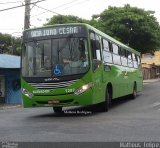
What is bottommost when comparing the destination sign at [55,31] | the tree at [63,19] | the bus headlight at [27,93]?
the bus headlight at [27,93]

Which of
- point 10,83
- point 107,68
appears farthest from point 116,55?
point 10,83

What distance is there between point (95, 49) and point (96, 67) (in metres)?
0.67

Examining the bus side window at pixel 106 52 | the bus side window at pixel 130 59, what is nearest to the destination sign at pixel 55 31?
the bus side window at pixel 106 52

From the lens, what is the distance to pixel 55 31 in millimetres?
15992

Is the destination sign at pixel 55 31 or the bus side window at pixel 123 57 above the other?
the destination sign at pixel 55 31

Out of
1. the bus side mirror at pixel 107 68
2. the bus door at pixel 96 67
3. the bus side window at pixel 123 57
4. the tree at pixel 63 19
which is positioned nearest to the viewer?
the bus door at pixel 96 67

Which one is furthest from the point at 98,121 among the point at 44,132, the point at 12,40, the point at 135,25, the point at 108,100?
the point at 12,40

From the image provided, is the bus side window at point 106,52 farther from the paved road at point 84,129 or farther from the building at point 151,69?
the building at point 151,69

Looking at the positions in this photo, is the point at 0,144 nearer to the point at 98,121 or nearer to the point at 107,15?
the point at 98,121

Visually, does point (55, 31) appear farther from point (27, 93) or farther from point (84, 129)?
point (84, 129)

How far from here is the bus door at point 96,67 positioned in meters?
15.8

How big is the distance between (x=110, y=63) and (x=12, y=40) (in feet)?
160

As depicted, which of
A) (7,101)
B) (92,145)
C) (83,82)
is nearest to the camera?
(92,145)

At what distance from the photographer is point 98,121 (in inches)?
551
